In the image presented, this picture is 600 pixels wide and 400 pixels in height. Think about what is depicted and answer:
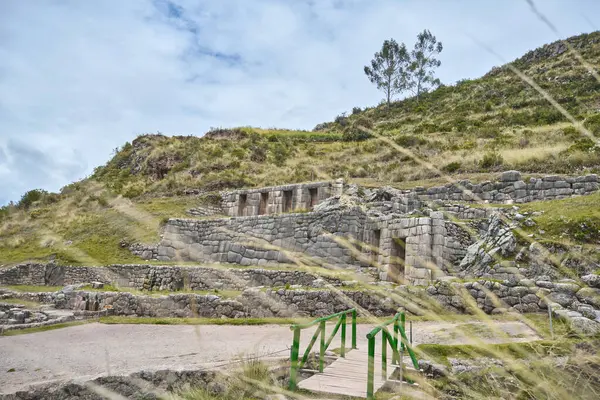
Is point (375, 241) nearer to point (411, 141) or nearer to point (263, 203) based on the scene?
point (263, 203)

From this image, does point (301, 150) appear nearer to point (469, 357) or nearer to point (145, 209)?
point (145, 209)

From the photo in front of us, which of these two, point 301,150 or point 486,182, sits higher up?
point 301,150

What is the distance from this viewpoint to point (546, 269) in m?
10.6

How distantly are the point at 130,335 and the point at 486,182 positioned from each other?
13301 millimetres

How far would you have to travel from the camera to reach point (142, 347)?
9102mm

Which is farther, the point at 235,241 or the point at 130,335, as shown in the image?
the point at 235,241

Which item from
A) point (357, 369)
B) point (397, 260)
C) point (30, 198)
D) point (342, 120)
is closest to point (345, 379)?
point (357, 369)

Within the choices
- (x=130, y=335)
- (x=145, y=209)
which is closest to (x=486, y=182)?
(x=130, y=335)

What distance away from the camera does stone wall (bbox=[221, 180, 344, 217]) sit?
21.2 metres

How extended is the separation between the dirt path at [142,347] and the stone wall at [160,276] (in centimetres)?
442

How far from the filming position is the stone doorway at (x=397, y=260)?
1483 cm

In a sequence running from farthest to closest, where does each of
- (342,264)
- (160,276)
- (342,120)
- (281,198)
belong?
(342,120), (281,198), (160,276), (342,264)

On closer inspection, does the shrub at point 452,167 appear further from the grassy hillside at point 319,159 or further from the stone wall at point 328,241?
the stone wall at point 328,241

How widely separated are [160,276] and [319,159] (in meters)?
18.7
